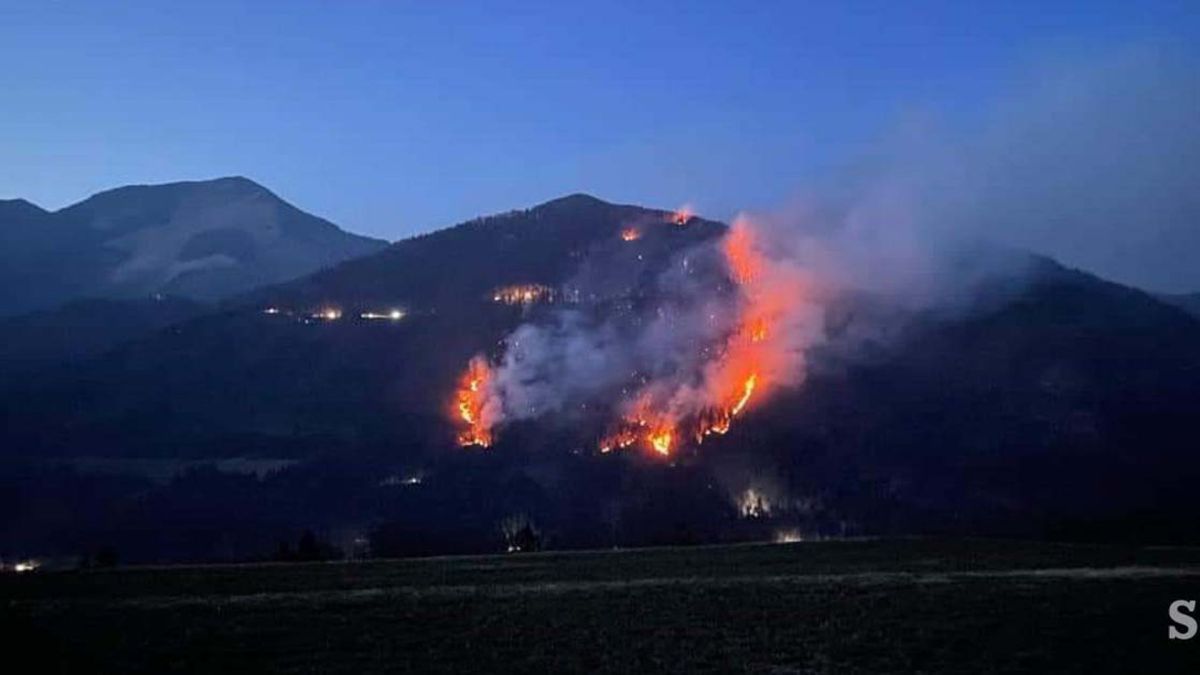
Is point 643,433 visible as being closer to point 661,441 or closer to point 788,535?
point 661,441

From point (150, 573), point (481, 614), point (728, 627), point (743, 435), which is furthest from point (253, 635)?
point (743, 435)

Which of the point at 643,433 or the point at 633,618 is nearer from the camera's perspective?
the point at 633,618

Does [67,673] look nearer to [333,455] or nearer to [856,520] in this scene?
[856,520]

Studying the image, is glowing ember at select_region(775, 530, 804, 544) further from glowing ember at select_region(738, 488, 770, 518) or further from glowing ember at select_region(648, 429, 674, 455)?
glowing ember at select_region(648, 429, 674, 455)

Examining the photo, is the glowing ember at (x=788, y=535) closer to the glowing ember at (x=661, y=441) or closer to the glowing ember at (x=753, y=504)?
the glowing ember at (x=753, y=504)

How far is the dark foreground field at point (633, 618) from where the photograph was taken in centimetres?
3089

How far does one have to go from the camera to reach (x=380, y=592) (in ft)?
168

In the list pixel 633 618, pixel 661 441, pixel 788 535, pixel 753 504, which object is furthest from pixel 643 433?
pixel 633 618

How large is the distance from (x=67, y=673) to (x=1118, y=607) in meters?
30.9

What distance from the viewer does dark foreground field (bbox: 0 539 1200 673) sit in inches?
1216

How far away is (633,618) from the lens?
3959 cm

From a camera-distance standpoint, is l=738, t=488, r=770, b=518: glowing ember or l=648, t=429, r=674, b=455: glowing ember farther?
l=648, t=429, r=674, b=455: glowing ember

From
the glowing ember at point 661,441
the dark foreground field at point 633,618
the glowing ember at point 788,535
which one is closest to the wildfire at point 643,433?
the glowing ember at point 661,441

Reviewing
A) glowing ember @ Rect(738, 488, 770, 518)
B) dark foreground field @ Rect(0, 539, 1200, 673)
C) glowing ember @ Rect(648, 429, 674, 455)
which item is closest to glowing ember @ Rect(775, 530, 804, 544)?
glowing ember @ Rect(738, 488, 770, 518)
